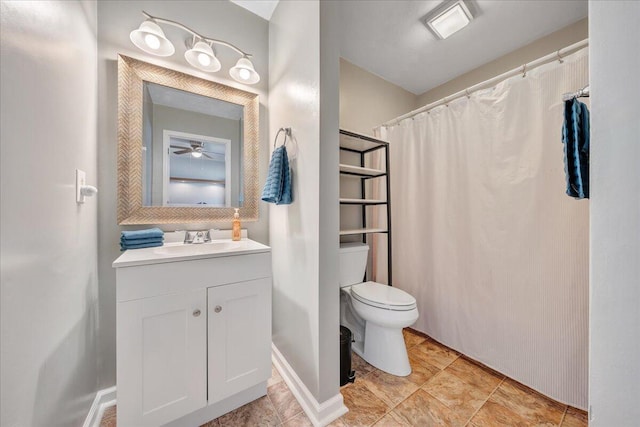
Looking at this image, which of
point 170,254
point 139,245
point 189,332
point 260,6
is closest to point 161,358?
point 189,332

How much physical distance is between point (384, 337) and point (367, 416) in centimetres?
47

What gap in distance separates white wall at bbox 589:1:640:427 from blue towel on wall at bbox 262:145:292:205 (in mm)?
1191

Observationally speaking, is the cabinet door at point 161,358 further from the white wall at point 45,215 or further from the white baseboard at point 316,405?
the white baseboard at point 316,405

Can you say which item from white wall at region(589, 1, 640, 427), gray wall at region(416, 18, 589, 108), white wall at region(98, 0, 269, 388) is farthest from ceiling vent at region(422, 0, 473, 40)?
white wall at region(98, 0, 269, 388)

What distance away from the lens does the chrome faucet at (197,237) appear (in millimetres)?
1368

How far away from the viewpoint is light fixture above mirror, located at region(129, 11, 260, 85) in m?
1.20

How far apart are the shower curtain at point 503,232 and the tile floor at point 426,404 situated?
122 mm

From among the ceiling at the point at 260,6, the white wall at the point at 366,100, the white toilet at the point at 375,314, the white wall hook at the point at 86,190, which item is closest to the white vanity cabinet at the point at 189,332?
the white wall hook at the point at 86,190

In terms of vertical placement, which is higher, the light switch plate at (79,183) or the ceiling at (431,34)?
the ceiling at (431,34)

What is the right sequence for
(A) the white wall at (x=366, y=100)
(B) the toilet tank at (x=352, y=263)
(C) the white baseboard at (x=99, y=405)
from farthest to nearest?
(A) the white wall at (x=366, y=100)
(B) the toilet tank at (x=352, y=263)
(C) the white baseboard at (x=99, y=405)

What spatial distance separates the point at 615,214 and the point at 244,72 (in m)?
1.81

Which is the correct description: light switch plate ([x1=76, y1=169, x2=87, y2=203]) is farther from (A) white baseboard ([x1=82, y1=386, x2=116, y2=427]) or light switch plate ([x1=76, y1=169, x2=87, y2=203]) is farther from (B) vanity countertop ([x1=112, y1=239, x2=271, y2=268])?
(A) white baseboard ([x1=82, y1=386, x2=116, y2=427])

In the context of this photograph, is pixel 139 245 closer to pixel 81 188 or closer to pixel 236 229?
pixel 81 188

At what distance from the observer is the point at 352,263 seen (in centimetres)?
179
